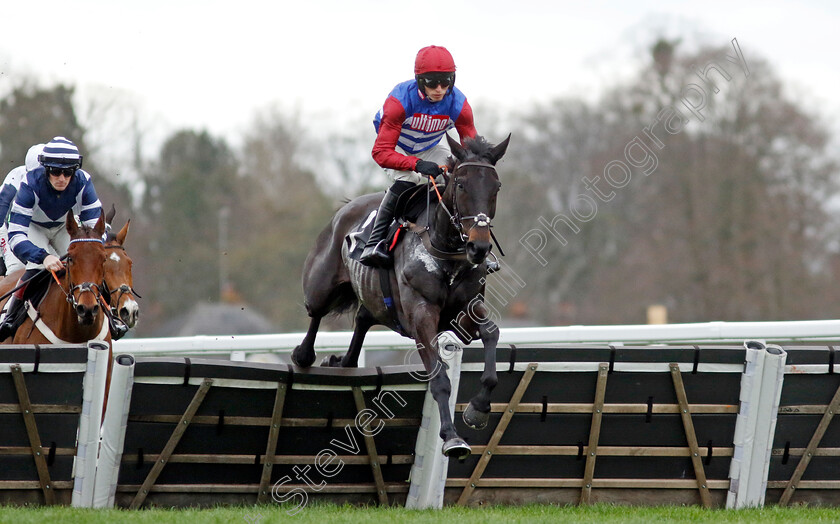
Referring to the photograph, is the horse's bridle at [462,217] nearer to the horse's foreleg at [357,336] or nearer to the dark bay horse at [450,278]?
the dark bay horse at [450,278]

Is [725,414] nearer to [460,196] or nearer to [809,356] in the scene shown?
[809,356]

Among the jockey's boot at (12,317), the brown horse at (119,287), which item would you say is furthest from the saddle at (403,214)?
the jockey's boot at (12,317)

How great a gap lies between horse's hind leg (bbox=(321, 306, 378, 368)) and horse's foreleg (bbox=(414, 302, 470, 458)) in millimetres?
1447

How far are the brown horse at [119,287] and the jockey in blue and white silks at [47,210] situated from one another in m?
0.34

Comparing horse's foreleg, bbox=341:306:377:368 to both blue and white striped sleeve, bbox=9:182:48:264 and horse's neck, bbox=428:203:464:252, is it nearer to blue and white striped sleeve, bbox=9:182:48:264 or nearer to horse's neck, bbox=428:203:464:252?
horse's neck, bbox=428:203:464:252

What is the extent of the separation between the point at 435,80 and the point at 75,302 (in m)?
2.90

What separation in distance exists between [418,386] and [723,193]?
22558 mm

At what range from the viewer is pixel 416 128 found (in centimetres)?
704

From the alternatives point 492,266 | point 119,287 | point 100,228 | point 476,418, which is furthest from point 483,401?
point 100,228

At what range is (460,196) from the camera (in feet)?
20.3

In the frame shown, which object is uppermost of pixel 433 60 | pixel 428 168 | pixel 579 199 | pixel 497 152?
pixel 433 60

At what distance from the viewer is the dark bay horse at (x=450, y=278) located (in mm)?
6105

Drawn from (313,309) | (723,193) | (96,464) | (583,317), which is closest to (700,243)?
(723,193)

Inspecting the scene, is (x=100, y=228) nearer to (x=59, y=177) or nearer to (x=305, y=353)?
(x=59, y=177)
